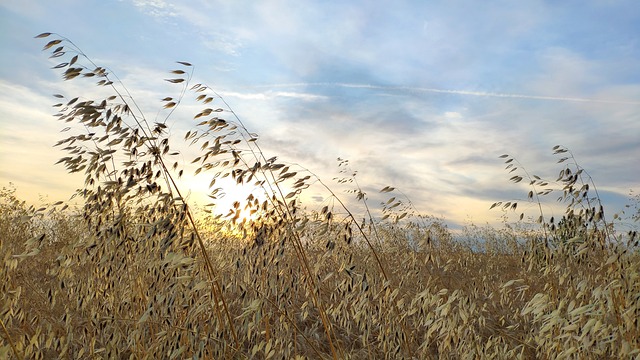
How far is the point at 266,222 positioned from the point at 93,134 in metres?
1.28

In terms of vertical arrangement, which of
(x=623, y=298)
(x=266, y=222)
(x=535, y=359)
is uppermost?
(x=266, y=222)

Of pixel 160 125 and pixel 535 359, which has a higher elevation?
pixel 160 125

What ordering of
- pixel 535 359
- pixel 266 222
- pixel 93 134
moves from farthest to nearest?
pixel 535 359 → pixel 266 222 → pixel 93 134

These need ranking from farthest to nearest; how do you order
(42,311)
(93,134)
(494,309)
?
(494,309), (42,311), (93,134)

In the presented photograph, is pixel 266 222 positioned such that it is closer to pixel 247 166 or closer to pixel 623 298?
pixel 247 166

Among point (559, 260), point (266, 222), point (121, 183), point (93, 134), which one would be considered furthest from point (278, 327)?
point (559, 260)

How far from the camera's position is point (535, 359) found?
3871 mm

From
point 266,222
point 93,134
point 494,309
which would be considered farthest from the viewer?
point 494,309

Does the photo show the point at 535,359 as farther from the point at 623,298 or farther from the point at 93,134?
the point at 93,134

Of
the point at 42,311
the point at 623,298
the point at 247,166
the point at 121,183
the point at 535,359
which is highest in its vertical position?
the point at 247,166

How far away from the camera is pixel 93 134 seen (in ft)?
10.7

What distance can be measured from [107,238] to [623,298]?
11.7 feet

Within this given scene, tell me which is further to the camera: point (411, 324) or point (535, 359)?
→ point (411, 324)

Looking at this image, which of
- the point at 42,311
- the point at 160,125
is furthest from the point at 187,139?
the point at 42,311
